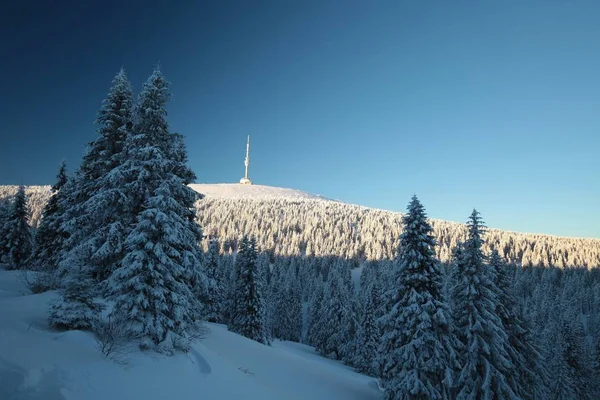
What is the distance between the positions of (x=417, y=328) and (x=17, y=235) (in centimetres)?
4537

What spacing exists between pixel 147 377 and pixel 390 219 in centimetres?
18470

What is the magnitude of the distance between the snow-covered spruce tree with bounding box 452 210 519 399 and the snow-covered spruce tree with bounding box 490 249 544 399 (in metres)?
1.51

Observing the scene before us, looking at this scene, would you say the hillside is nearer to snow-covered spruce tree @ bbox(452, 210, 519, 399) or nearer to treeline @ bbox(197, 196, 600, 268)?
treeline @ bbox(197, 196, 600, 268)

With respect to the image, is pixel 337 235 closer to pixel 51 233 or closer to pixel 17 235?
pixel 17 235

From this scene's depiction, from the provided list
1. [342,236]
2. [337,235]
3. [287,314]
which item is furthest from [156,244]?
[342,236]

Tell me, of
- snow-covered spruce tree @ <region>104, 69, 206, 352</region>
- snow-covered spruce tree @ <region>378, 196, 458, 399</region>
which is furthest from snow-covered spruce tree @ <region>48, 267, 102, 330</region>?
snow-covered spruce tree @ <region>378, 196, 458, 399</region>

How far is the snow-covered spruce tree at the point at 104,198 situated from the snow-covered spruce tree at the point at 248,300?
19.0 m

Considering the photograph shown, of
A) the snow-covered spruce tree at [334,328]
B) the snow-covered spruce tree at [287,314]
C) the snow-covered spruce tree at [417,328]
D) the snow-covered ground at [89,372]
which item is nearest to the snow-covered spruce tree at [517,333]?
the snow-covered spruce tree at [417,328]

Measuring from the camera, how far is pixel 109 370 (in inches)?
369

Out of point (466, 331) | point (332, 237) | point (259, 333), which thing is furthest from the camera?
point (332, 237)

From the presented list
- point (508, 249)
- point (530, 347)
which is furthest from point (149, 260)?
point (508, 249)

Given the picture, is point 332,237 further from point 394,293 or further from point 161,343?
point 161,343

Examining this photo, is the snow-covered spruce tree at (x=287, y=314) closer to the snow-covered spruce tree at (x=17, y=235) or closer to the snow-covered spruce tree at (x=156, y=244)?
the snow-covered spruce tree at (x=17, y=235)

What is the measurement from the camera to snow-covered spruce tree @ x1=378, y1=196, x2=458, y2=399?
1895 centimetres
